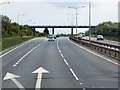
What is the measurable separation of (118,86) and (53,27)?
17421 centimetres

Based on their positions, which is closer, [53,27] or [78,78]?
[78,78]

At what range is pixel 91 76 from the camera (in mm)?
19578

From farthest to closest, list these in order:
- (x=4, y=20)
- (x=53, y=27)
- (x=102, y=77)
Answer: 1. (x=53, y=27)
2. (x=4, y=20)
3. (x=102, y=77)

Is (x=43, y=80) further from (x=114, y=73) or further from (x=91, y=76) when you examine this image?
(x=114, y=73)

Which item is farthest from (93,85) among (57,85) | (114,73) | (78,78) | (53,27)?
(53,27)

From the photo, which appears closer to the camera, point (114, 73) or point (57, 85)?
point (57, 85)

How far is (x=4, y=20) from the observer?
142875mm

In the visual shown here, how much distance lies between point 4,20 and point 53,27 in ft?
162

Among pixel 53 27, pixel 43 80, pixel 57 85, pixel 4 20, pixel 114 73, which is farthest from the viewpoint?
pixel 53 27

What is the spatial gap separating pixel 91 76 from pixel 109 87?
4243 millimetres

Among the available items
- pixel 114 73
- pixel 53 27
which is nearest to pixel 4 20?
pixel 53 27

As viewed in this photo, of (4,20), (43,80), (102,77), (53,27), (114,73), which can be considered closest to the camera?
(43,80)

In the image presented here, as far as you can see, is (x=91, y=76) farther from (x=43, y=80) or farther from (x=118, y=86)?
(x=118, y=86)

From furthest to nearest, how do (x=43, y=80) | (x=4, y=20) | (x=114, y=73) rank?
(x=4, y=20)
(x=114, y=73)
(x=43, y=80)
